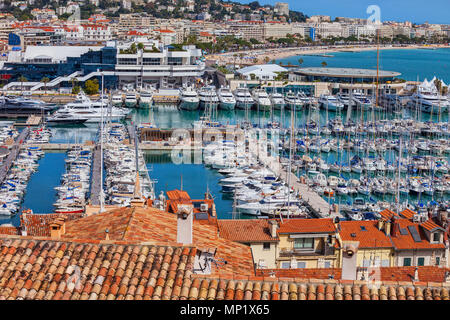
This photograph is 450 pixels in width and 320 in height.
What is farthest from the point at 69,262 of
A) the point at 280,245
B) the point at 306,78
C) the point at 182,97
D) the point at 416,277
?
the point at 306,78

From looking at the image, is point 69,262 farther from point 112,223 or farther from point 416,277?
point 416,277

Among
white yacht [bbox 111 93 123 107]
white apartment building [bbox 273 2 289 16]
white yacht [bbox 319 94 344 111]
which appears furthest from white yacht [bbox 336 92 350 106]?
white apartment building [bbox 273 2 289 16]

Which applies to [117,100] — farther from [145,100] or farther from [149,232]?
[149,232]

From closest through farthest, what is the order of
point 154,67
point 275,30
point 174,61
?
point 154,67, point 174,61, point 275,30

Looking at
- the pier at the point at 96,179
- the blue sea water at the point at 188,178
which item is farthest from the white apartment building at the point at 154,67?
A: the pier at the point at 96,179

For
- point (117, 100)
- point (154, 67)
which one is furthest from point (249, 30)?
point (117, 100)

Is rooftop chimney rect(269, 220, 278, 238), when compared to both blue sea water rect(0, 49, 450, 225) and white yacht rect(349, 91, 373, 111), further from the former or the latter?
white yacht rect(349, 91, 373, 111)
